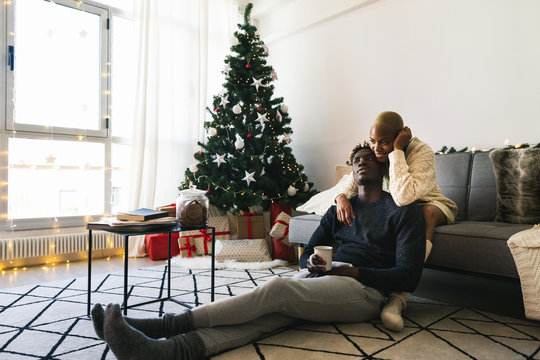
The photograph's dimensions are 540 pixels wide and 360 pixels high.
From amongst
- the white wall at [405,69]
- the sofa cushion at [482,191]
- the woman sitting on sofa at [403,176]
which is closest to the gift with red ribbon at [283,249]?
the white wall at [405,69]

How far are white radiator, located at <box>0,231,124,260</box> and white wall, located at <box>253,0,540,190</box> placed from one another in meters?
2.13

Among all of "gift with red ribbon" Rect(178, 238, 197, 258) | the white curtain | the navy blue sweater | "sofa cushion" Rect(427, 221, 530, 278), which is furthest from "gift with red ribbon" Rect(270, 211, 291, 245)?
"sofa cushion" Rect(427, 221, 530, 278)

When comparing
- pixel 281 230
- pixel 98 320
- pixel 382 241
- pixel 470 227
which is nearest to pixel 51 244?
pixel 281 230

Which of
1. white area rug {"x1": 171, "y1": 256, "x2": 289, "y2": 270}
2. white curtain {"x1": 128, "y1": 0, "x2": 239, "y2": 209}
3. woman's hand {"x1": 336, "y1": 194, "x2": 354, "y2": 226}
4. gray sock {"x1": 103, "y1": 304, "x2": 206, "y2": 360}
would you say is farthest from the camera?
white curtain {"x1": 128, "y1": 0, "x2": 239, "y2": 209}

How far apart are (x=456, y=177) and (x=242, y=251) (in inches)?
68.0

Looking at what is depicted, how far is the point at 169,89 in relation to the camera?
3.84 metres

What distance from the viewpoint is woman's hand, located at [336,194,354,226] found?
179 centimetres

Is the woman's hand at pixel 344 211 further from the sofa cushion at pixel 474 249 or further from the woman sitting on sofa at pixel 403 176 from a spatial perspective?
the sofa cushion at pixel 474 249

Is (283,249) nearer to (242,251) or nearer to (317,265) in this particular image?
(242,251)

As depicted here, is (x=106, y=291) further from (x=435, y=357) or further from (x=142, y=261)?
(x=435, y=357)

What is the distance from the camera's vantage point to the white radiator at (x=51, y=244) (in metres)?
2.96

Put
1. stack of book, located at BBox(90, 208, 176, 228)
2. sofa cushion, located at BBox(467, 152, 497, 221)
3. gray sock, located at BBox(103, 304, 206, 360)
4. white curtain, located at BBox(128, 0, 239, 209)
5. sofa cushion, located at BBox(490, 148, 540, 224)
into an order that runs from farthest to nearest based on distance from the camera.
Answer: white curtain, located at BBox(128, 0, 239, 209)
sofa cushion, located at BBox(467, 152, 497, 221)
sofa cushion, located at BBox(490, 148, 540, 224)
stack of book, located at BBox(90, 208, 176, 228)
gray sock, located at BBox(103, 304, 206, 360)

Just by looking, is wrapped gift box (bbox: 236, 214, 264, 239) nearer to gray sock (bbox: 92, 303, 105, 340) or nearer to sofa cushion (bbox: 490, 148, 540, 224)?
sofa cushion (bbox: 490, 148, 540, 224)

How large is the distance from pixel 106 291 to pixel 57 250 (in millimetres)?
1232
